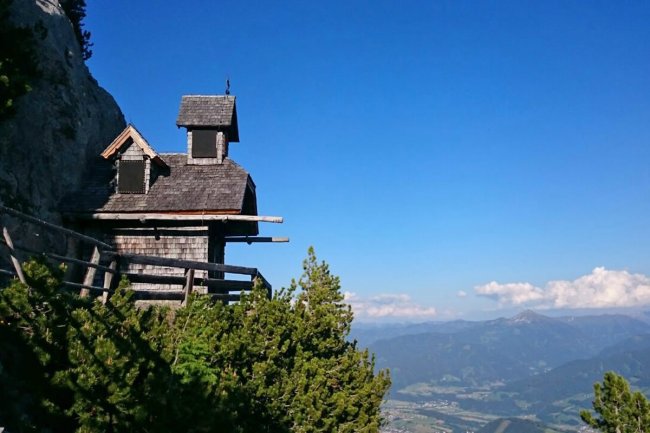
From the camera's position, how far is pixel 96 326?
1041 centimetres

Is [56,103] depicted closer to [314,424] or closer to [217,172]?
[217,172]

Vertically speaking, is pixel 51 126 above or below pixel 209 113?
below

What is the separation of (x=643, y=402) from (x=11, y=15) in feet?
98.1

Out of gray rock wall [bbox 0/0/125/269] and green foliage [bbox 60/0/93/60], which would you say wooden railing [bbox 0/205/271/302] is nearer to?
gray rock wall [bbox 0/0/125/269]

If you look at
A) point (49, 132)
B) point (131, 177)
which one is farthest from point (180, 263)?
point (49, 132)

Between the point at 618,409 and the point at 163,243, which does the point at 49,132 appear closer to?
the point at 163,243

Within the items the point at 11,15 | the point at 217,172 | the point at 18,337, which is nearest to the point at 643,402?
the point at 217,172

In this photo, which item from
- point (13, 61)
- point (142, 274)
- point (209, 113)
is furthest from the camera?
point (209, 113)

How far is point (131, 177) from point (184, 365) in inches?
515

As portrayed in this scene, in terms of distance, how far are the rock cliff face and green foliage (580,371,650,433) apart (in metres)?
23.2

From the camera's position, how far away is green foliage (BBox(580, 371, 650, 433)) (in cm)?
2034

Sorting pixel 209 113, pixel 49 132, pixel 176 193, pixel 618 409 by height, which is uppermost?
pixel 209 113

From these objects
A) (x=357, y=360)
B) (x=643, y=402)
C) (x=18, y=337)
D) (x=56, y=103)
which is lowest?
(x=643, y=402)

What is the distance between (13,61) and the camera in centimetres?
2027
